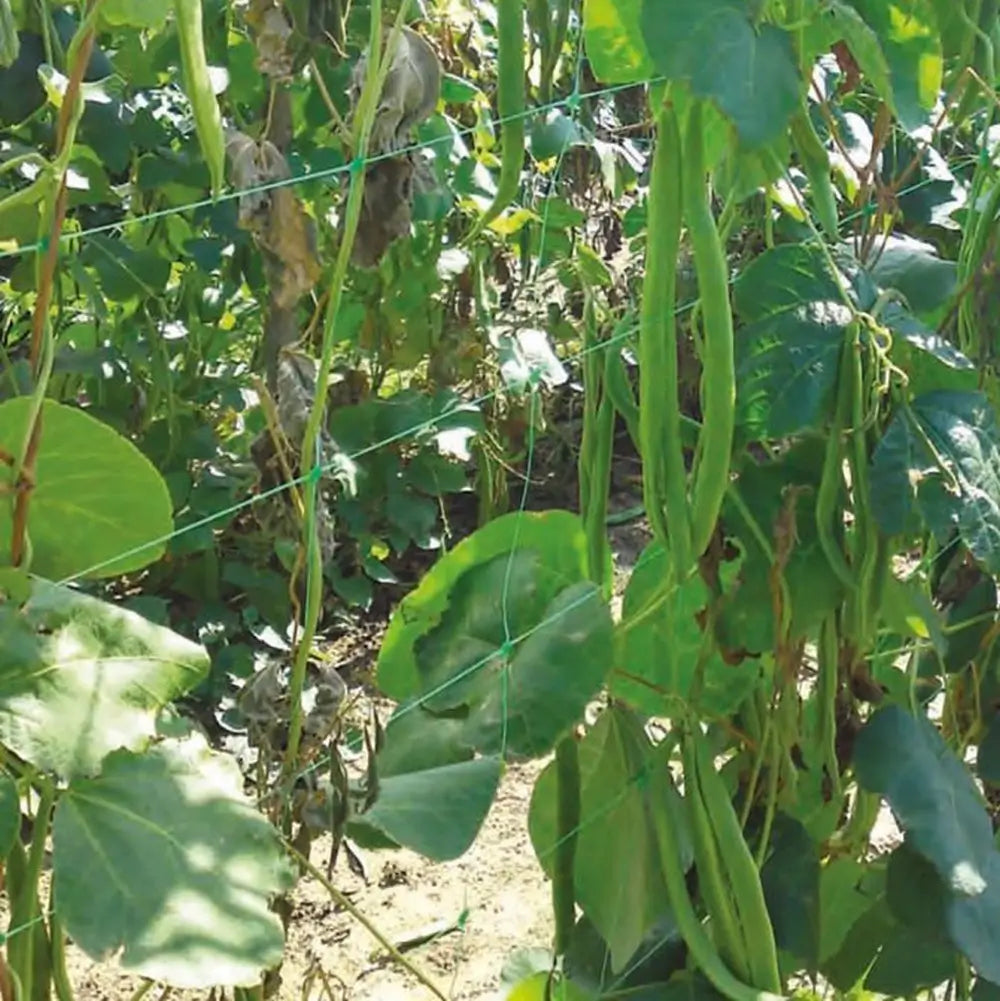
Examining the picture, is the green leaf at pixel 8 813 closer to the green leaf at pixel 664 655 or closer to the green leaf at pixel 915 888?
the green leaf at pixel 664 655

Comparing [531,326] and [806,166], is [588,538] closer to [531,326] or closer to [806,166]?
[806,166]

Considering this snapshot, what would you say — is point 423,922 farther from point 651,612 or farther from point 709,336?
point 709,336

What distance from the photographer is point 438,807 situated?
85cm

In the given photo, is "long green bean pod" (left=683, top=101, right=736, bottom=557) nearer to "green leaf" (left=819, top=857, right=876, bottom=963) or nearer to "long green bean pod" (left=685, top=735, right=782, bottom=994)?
"long green bean pod" (left=685, top=735, right=782, bottom=994)

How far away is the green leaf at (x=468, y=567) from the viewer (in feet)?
3.42

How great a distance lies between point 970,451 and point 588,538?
0.24 meters

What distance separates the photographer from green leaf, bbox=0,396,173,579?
789 mm

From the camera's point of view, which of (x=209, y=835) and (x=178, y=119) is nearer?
(x=209, y=835)

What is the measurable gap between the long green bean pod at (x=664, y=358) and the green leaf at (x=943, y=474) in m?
0.13

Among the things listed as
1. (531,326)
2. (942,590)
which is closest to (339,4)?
(942,590)

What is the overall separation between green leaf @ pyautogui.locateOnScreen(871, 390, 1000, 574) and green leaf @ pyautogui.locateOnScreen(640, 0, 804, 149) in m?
0.25

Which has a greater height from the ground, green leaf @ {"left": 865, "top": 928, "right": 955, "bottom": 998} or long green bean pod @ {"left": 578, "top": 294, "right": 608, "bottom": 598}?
long green bean pod @ {"left": 578, "top": 294, "right": 608, "bottom": 598}

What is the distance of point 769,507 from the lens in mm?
994

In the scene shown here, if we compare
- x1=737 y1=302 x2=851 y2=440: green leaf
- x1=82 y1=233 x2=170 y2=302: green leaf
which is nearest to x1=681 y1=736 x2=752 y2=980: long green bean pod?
x1=737 y1=302 x2=851 y2=440: green leaf
